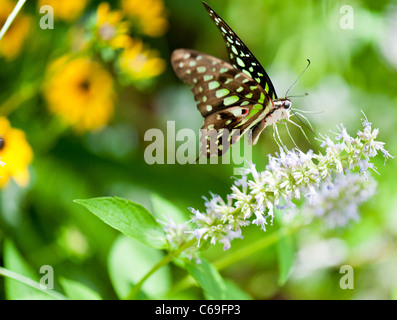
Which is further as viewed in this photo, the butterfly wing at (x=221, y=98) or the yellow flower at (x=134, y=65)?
the yellow flower at (x=134, y=65)

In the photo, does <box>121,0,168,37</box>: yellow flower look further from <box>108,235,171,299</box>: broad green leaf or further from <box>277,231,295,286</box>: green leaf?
<box>277,231,295,286</box>: green leaf

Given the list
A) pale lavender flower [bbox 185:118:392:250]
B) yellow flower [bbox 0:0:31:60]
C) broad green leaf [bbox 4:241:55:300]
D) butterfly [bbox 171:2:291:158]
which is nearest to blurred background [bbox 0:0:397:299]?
yellow flower [bbox 0:0:31:60]

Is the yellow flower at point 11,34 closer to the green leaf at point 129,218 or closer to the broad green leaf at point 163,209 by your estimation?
the broad green leaf at point 163,209

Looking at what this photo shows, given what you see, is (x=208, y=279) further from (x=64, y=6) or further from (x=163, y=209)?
(x=64, y=6)

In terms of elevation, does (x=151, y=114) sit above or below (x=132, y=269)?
above

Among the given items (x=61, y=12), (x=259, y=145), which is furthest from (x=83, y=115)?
(x=259, y=145)

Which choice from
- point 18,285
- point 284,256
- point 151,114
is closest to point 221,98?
point 284,256

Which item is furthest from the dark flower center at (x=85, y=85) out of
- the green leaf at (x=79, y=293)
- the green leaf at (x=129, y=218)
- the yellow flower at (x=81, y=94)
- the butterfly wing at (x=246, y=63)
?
the green leaf at (x=129, y=218)

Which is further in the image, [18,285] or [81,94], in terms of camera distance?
[81,94]
